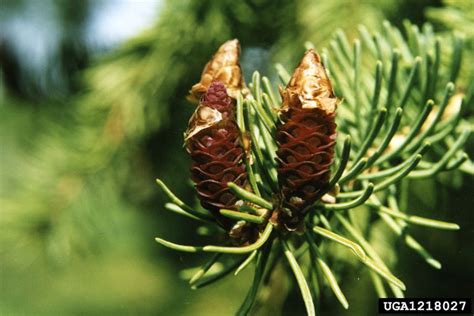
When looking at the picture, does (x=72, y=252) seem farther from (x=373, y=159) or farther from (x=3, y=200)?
(x=373, y=159)

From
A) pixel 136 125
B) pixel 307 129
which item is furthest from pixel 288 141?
pixel 136 125

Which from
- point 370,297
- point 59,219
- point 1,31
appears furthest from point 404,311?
point 1,31

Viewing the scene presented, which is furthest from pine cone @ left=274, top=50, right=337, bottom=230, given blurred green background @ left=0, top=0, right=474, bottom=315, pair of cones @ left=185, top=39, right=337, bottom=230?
blurred green background @ left=0, top=0, right=474, bottom=315

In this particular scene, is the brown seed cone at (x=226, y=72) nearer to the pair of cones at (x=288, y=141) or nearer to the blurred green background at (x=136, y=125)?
the pair of cones at (x=288, y=141)

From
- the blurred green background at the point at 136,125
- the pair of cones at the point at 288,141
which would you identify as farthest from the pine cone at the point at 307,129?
the blurred green background at the point at 136,125

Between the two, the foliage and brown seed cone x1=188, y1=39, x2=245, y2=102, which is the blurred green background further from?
brown seed cone x1=188, y1=39, x2=245, y2=102

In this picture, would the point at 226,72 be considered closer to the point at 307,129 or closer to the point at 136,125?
the point at 307,129

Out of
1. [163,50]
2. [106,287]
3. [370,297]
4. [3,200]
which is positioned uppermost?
[163,50]
